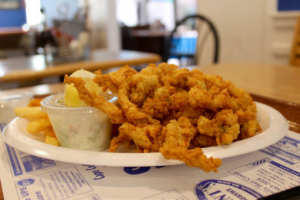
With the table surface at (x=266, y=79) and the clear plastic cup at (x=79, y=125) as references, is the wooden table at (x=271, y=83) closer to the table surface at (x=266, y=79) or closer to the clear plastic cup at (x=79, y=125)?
the table surface at (x=266, y=79)

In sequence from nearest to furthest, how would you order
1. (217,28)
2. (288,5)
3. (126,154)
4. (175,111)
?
(126,154), (175,111), (288,5), (217,28)

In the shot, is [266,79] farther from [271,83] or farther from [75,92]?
[75,92]

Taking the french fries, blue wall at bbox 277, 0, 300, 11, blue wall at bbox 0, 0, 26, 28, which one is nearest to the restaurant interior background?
blue wall at bbox 277, 0, 300, 11

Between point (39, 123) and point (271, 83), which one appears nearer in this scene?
point (39, 123)

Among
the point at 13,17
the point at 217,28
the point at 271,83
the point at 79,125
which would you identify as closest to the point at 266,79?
the point at 271,83

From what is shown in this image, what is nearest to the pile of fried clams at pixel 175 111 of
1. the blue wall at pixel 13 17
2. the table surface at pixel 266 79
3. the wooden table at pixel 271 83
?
the wooden table at pixel 271 83

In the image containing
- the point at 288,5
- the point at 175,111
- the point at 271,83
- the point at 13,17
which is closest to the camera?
the point at 175,111

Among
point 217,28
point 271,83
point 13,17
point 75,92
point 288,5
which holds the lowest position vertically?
point 271,83

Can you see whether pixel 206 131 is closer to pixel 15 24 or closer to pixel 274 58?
pixel 274 58

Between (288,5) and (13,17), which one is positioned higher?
(13,17)
